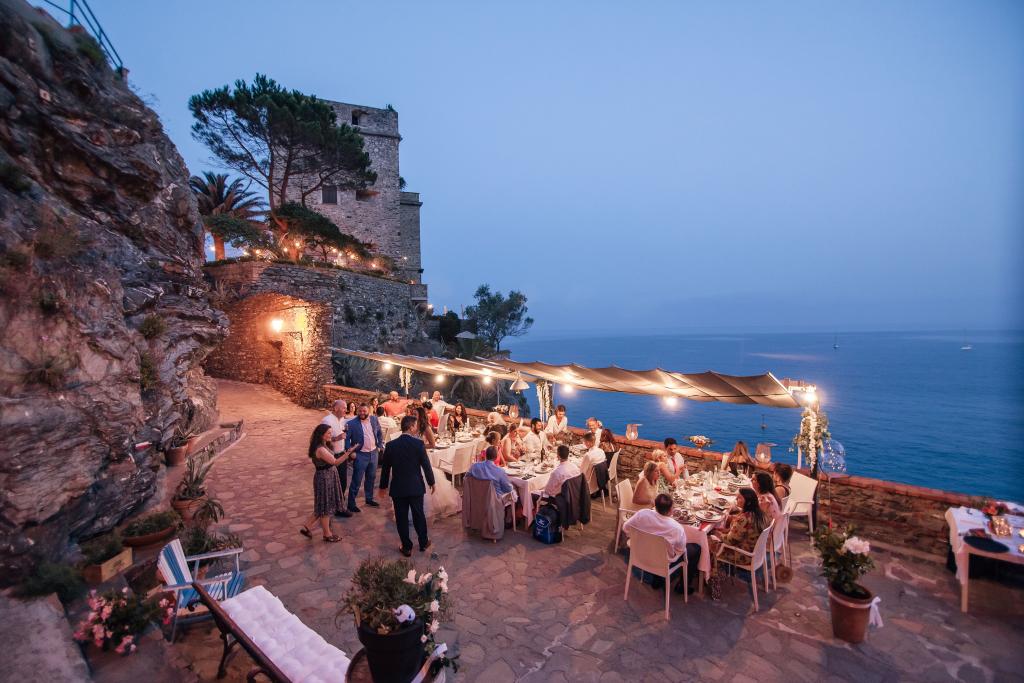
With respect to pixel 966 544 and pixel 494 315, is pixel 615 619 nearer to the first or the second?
pixel 966 544

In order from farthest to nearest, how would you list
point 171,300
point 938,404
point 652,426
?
point 938,404 → point 652,426 → point 171,300

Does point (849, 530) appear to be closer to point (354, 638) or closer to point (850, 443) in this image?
point (354, 638)

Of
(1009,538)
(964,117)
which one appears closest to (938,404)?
(1009,538)

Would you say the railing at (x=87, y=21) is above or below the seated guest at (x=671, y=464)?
above

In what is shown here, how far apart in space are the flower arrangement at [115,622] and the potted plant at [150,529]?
4.24 ft

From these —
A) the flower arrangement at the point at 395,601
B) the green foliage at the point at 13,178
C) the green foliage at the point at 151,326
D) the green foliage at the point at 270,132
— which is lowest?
the flower arrangement at the point at 395,601

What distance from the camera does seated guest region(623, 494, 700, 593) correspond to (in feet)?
13.3

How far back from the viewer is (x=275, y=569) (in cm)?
452

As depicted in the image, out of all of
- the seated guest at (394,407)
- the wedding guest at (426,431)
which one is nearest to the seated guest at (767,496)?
the wedding guest at (426,431)

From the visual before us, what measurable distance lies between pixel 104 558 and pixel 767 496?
605 centimetres

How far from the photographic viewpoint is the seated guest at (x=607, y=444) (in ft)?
22.6

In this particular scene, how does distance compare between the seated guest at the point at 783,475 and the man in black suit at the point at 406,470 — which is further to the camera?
the seated guest at the point at 783,475

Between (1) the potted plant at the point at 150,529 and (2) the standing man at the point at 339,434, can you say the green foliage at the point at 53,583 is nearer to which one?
(1) the potted plant at the point at 150,529

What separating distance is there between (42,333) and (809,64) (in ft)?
771
